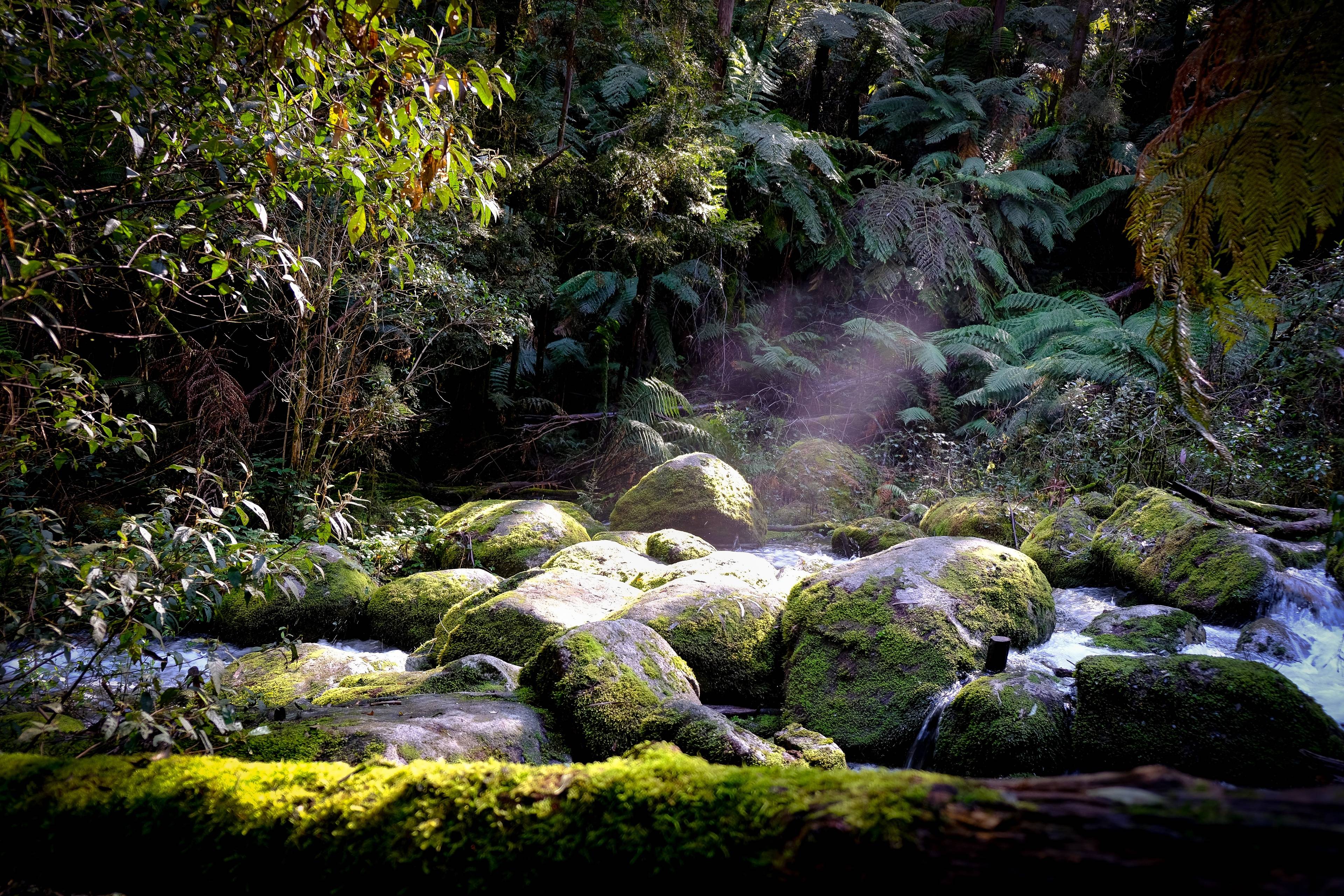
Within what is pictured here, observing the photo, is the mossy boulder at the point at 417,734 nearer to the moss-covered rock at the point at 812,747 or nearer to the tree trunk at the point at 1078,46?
the moss-covered rock at the point at 812,747

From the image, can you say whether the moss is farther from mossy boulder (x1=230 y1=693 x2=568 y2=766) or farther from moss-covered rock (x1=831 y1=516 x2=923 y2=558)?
mossy boulder (x1=230 y1=693 x2=568 y2=766)

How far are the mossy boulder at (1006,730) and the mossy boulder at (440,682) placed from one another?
2259 mm

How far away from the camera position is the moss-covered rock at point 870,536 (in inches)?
310

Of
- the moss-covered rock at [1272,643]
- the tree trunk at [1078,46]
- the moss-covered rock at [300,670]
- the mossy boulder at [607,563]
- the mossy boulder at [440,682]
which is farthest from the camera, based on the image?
the tree trunk at [1078,46]

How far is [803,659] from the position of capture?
416cm

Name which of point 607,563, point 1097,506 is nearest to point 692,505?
point 607,563

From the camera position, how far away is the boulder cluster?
2.99m

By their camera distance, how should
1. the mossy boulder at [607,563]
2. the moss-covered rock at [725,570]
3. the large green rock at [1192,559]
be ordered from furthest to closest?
the mossy boulder at [607,563] → the moss-covered rock at [725,570] → the large green rock at [1192,559]

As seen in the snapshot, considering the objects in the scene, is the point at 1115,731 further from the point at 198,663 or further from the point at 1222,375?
the point at 1222,375

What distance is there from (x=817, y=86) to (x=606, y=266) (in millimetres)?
6263

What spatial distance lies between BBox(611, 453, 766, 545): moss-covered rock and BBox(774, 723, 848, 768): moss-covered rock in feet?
14.3

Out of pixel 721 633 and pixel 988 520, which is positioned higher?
pixel 721 633

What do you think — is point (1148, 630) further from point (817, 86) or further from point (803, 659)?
point (817, 86)

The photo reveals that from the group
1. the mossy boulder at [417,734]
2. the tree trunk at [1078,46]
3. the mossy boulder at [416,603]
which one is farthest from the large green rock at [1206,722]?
the tree trunk at [1078,46]
